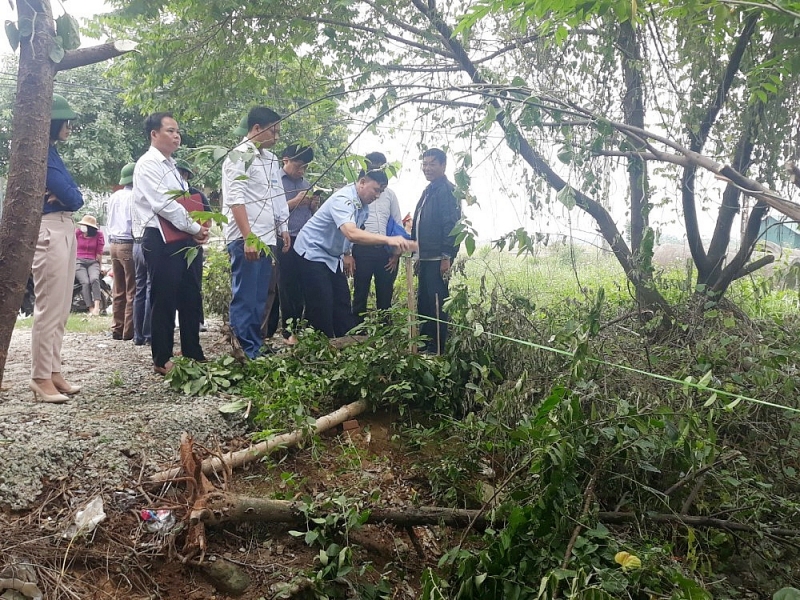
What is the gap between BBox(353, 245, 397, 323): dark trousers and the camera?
5.18 m

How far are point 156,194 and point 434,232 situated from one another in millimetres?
2089

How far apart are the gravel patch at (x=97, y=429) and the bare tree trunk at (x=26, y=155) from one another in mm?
788

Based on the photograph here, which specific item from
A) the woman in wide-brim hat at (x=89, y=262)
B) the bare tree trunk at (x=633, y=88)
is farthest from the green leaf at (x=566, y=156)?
the woman in wide-brim hat at (x=89, y=262)

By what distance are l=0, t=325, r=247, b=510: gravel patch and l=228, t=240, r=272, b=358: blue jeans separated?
63 cm

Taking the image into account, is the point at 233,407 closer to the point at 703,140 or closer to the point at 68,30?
the point at 68,30

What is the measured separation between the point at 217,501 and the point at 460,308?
1841 millimetres

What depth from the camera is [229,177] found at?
3980 mm

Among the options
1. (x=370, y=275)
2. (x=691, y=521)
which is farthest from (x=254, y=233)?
(x=691, y=521)

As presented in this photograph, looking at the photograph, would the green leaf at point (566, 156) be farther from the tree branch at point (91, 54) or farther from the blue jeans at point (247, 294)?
the blue jeans at point (247, 294)

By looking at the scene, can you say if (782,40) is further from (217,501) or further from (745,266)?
(217,501)

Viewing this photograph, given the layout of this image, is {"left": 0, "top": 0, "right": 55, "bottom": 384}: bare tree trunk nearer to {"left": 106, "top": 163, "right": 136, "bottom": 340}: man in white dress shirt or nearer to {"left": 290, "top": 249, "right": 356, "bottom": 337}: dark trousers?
{"left": 290, "top": 249, "right": 356, "bottom": 337}: dark trousers

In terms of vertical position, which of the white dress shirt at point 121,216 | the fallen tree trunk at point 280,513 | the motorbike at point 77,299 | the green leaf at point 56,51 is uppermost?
the green leaf at point 56,51

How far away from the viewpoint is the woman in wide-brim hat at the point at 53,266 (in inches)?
133

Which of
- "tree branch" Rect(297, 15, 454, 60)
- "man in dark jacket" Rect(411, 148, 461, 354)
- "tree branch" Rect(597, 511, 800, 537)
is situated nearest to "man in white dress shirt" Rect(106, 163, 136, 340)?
"tree branch" Rect(297, 15, 454, 60)
